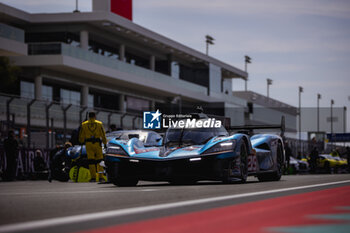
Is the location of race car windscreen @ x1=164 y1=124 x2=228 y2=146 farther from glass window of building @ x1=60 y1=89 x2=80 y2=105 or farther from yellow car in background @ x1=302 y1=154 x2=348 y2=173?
glass window of building @ x1=60 y1=89 x2=80 y2=105

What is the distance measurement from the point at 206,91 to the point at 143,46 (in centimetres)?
1064

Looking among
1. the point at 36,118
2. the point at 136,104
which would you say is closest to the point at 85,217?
the point at 36,118

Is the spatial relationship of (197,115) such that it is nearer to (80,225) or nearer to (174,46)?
(80,225)

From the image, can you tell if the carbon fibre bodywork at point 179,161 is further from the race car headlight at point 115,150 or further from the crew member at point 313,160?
the crew member at point 313,160

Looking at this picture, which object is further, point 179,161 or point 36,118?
point 36,118

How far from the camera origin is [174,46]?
57.8m

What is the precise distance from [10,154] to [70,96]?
28254 mm

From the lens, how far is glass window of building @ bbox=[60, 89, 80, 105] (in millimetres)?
46169

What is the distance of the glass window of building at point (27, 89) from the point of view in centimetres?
4225

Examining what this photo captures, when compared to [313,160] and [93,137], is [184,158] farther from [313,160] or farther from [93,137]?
[313,160]

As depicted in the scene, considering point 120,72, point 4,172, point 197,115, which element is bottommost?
point 4,172

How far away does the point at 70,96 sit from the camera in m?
47.0

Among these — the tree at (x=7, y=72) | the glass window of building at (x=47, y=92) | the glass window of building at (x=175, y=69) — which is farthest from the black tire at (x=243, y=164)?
the glass window of building at (x=175, y=69)

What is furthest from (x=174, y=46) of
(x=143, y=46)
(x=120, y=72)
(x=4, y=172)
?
(x=4, y=172)
